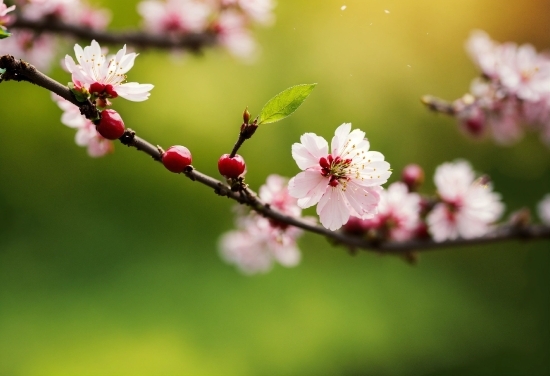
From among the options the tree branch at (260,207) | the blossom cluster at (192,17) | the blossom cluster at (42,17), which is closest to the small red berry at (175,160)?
the tree branch at (260,207)

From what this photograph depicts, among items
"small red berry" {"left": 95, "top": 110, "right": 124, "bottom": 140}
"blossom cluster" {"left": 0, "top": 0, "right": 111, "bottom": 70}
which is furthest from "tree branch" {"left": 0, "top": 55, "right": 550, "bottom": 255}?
"blossom cluster" {"left": 0, "top": 0, "right": 111, "bottom": 70}

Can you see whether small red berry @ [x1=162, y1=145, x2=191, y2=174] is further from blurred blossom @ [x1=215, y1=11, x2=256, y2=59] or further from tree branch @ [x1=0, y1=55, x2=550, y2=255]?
blurred blossom @ [x1=215, y1=11, x2=256, y2=59]

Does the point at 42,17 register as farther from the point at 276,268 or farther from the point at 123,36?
the point at 276,268

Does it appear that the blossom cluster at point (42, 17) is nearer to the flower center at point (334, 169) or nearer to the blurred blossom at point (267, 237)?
the blurred blossom at point (267, 237)

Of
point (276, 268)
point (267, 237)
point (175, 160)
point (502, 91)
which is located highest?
point (276, 268)

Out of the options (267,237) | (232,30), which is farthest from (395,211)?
(232,30)
